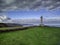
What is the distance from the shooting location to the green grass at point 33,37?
288 cm

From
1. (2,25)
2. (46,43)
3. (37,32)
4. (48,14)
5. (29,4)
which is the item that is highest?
(29,4)

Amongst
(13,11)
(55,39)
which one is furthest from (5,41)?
(55,39)

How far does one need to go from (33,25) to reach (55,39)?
57 cm

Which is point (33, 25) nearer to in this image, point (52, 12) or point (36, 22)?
point (36, 22)

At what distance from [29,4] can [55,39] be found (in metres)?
0.99

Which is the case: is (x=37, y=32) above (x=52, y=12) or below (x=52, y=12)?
below

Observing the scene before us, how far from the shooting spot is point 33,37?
2951 mm

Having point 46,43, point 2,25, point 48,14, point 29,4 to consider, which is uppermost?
point 29,4

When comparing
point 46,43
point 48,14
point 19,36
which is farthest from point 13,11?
point 46,43

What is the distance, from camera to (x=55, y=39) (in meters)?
2.95

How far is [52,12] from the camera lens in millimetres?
3078

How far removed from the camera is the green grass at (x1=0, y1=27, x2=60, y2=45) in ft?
9.46

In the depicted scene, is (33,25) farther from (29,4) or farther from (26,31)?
(29,4)

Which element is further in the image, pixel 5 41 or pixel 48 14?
pixel 48 14
